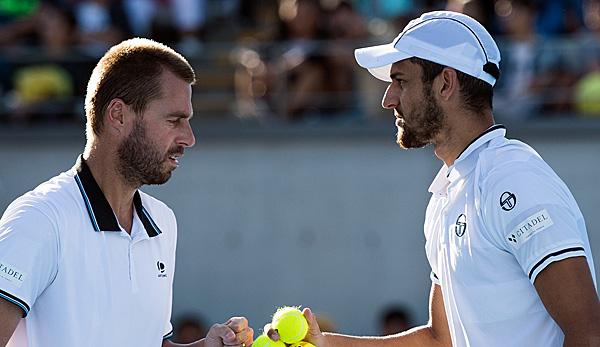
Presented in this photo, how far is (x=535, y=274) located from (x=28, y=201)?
73.3 inches

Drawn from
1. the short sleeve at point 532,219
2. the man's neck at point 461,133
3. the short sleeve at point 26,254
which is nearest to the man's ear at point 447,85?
the man's neck at point 461,133

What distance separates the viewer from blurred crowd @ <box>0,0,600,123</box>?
1088cm

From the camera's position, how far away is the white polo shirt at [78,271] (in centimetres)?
427

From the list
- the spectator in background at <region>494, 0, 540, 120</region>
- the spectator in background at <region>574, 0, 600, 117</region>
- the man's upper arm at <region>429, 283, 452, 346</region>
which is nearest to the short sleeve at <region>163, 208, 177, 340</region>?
the man's upper arm at <region>429, 283, 452, 346</region>

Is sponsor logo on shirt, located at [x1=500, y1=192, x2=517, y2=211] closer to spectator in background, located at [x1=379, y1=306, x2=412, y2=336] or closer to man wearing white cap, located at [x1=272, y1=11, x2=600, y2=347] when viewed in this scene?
man wearing white cap, located at [x1=272, y1=11, x2=600, y2=347]

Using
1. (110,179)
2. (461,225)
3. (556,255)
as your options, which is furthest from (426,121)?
(110,179)

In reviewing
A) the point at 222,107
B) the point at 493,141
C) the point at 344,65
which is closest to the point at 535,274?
the point at 493,141

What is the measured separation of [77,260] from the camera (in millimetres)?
4430

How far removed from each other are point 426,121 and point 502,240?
657mm

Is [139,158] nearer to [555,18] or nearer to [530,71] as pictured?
[530,71]

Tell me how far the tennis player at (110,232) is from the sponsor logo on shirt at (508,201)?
4.01 feet

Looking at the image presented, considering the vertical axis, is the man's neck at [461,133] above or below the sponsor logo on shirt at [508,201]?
above

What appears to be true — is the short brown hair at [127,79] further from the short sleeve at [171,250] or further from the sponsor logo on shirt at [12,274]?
the sponsor logo on shirt at [12,274]

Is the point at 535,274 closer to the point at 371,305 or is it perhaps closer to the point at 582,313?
the point at 582,313
